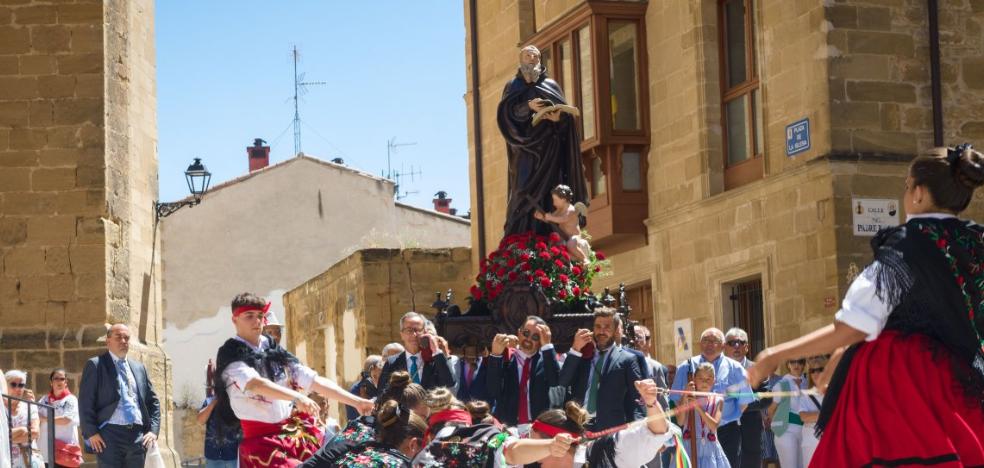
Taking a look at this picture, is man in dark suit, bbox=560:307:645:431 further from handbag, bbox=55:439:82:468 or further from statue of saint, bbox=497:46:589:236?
handbag, bbox=55:439:82:468

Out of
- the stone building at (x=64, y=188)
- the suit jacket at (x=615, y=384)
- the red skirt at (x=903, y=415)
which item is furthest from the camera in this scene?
the stone building at (x=64, y=188)

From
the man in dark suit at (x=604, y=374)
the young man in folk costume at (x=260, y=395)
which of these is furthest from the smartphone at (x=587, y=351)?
the young man in folk costume at (x=260, y=395)

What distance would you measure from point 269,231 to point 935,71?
25633 millimetres

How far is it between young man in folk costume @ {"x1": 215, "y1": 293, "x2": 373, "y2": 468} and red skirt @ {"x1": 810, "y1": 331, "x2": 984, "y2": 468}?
132 inches

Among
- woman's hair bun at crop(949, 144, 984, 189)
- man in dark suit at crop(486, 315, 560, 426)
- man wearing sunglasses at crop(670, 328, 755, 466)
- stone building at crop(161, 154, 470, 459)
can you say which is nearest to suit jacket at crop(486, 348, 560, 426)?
man in dark suit at crop(486, 315, 560, 426)

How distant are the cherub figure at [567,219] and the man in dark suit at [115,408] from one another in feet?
11.3

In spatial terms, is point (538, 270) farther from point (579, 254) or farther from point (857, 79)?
point (857, 79)

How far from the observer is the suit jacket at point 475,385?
35.4ft

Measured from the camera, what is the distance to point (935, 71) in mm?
17062

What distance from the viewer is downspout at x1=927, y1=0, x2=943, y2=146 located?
55.8ft

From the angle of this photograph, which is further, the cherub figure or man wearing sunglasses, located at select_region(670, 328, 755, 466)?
Result: the cherub figure

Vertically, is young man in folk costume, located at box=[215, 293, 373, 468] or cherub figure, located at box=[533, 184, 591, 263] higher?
cherub figure, located at box=[533, 184, 591, 263]

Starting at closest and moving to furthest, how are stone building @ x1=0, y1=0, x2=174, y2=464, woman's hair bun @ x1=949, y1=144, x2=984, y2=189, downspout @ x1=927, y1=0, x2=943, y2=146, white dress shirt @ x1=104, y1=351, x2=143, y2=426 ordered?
woman's hair bun @ x1=949, y1=144, x2=984, y2=189
white dress shirt @ x1=104, y1=351, x2=143, y2=426
downspout @ x1=927, y1=0, x2=943, y2=146
stone building @ x1=0, y1=0, x2=174, y2=464

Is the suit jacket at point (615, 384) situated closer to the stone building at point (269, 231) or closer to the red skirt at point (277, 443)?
the red skirt at point (277, 443)
